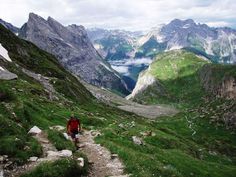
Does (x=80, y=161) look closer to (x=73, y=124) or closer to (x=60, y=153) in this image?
(x=60, y=153)

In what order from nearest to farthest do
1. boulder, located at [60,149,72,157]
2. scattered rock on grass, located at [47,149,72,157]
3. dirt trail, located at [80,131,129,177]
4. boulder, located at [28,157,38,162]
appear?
1. boulder, located at [28,157,38,162]
2. dirt trail, located at [80,131,129,177]
3. scattered rock on grass, located at [47,149,72,157]
4. boulder, located at [60,149,72,157]

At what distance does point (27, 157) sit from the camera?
95.1 feet

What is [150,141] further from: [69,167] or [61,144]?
[69,167]

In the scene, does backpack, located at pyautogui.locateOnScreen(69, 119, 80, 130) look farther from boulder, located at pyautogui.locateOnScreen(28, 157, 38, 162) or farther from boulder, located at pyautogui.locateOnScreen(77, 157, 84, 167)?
boulder, located at pyautogui.locateOnScreen(28, 157, 38, 162)

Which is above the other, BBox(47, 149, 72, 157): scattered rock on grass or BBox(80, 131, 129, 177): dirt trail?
BBox(47, 149, 72, 157): scattered rock on grass

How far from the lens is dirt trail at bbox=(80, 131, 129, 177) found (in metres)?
30.5

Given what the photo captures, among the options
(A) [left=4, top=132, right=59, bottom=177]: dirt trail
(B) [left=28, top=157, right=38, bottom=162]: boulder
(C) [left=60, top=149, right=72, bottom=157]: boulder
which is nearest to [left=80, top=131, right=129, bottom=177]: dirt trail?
(C) [left=60, top=149, right=72, bottom=157]: boulder

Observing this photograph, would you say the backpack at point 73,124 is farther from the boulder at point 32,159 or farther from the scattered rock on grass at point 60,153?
the boulder at point 32,159

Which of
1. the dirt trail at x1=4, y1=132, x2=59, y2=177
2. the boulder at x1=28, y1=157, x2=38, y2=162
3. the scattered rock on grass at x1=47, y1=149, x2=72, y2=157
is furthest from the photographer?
the scattered rock on grass at x1=47, y1=149, x2=72, y2=157

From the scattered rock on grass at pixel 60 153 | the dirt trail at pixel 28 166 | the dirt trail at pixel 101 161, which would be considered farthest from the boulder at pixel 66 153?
the dirt trail at pixel 101 161

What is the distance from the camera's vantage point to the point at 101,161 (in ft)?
113

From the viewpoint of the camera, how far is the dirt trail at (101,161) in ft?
100

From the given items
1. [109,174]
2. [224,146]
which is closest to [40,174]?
[109,174]

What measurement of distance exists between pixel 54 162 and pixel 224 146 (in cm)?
15457
